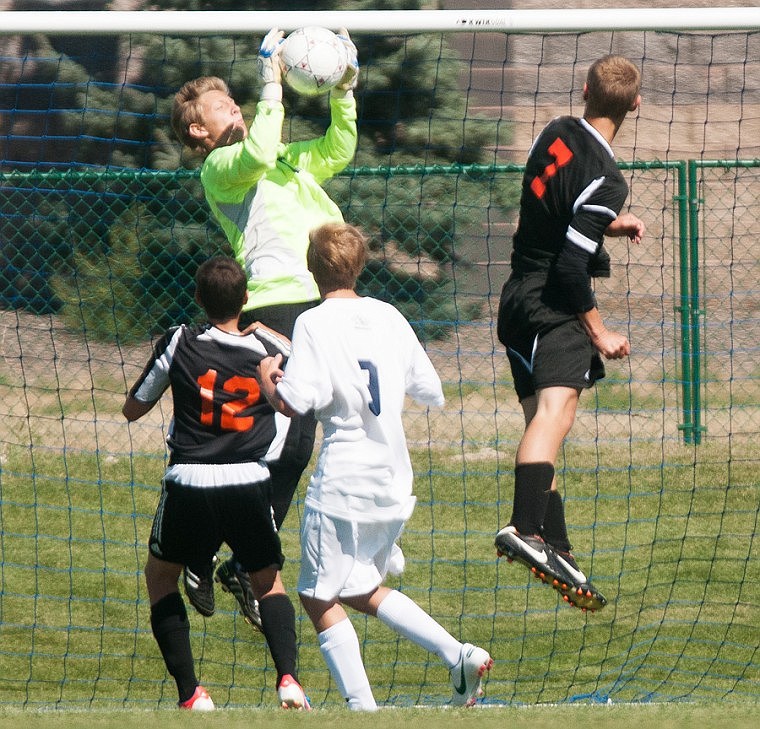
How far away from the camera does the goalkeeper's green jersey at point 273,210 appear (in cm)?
506

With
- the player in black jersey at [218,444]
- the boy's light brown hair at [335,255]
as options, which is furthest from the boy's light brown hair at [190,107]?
the boy's light brown hair at [335,255]

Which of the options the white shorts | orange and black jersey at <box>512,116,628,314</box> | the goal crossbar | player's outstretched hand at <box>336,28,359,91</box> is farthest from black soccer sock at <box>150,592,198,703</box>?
the goal crossbar

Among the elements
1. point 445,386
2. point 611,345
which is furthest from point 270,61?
point 445,386

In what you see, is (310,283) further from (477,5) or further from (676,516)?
(477,5)

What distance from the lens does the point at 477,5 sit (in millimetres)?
13508

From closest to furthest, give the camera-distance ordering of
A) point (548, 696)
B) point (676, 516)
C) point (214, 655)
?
1. point (548, 696)
2. point (214, 655)
3. point (676, 516)

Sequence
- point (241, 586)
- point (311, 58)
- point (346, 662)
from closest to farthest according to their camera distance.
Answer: point (346, 662) < point (311, 58) < point (241, 586)

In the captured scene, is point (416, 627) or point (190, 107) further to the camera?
point (190, 107)

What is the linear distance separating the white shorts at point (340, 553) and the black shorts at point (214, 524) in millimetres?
402

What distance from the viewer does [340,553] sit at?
4.34m

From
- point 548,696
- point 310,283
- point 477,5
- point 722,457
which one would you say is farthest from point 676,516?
point 477,5

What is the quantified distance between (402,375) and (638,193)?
6.26 meters

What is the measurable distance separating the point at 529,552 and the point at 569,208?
1.21m

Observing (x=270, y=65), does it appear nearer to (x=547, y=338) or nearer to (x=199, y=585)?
(x=547, y=338)
